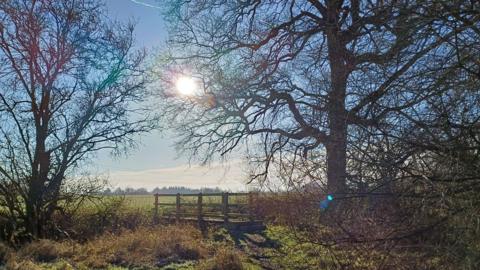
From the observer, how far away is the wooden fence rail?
1869 cm

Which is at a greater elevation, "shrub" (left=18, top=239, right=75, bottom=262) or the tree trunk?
the tree trunk

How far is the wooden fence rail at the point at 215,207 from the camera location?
18688mm

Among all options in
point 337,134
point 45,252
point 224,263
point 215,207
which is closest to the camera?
point 337,134

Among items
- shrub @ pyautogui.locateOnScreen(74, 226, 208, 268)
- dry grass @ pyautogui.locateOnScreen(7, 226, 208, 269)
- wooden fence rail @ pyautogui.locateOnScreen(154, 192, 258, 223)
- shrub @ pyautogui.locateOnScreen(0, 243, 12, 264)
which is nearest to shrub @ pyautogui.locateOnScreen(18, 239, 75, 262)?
dry grass @ pyautogui.locateOnScreen(7, 226, 208, 269)

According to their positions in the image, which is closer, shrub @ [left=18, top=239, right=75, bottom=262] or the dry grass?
the dry grass

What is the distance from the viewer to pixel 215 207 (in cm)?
2000

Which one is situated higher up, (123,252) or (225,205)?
(225,205)

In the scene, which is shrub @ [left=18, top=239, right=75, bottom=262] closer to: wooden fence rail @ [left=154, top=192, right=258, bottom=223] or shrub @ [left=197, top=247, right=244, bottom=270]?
shrub @ [left=197, top=247, right=244, bottom=270]

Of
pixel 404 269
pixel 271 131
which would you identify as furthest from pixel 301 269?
pixel 271 131

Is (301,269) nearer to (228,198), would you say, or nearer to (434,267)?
(434,267)

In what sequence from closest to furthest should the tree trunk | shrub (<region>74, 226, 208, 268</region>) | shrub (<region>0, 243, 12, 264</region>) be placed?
the tree trunk, shrub (<region>0, 243, 12, 264</region>), shrub (<region>74, 226, 208, 268</region>)

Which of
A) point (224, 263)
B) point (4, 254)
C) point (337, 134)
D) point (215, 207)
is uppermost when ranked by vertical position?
point (337, 134)

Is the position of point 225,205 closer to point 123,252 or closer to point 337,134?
point 123,252

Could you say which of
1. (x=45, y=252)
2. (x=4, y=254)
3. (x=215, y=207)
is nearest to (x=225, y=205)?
(x=215, y=207)
